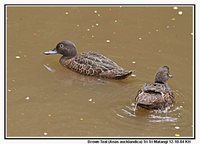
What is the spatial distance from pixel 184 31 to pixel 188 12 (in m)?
0.79

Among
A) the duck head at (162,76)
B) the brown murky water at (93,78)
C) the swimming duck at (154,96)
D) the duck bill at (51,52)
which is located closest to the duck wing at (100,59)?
the brown murky water at (93,78)

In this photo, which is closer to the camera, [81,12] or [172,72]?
[172,72]

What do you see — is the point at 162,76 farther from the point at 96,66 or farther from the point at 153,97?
the point at 96,66

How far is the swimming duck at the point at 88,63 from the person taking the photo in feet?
35.0

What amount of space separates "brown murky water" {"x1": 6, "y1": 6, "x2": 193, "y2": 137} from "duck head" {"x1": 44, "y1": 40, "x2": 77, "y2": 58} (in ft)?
0.68

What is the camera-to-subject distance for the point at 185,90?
10.3 meters

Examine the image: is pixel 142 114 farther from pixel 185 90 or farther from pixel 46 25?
pixel 46 25

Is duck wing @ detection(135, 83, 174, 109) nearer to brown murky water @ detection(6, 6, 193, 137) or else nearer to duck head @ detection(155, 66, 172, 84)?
brown murky water @ detection(6, 6, 193, 137)

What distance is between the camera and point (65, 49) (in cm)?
1152

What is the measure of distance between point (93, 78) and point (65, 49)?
1.10 m

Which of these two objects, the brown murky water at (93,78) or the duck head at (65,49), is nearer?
the brown murky water at (93,78)

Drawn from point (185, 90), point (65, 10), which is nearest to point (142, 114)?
point (185, 90)

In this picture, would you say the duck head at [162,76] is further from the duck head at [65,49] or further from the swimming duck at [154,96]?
the duck head at [65,49]

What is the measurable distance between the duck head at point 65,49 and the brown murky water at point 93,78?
0.68 feet
